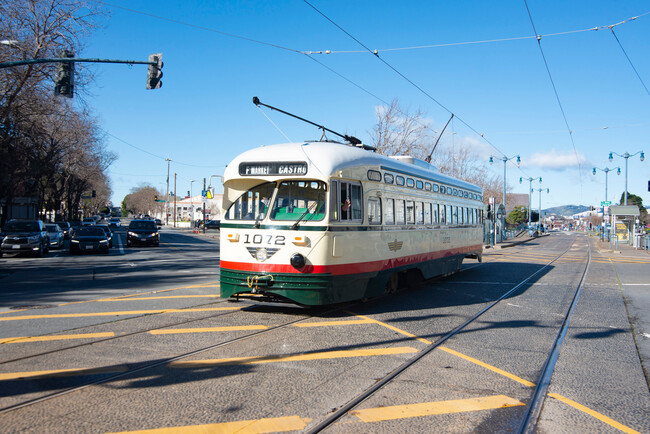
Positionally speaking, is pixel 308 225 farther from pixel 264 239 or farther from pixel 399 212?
pixel 399 212

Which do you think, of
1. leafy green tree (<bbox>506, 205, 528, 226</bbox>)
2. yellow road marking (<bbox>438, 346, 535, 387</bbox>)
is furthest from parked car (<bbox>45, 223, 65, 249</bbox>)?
leafy green tree (<bbox>506, 205, 528, 226</bbox>)

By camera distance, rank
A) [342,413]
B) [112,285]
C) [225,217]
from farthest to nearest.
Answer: [112,285], [225,217], [342,413]

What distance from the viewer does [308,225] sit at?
8594 mm

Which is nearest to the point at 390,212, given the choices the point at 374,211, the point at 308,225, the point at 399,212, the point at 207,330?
the point at 399,212

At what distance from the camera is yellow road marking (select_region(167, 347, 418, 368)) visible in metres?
6.07

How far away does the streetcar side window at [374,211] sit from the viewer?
9.76 m

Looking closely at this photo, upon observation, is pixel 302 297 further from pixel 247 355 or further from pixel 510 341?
pixel 510 341

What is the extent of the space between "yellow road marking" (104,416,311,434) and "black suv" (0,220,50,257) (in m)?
23.1

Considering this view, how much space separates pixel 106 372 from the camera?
566 cm

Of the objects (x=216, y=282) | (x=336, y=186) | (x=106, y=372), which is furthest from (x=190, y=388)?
(x=216, y=282)

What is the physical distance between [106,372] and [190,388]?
1169mm

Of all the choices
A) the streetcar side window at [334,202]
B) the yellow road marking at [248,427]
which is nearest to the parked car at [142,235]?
the streetcar side window at [334,202]

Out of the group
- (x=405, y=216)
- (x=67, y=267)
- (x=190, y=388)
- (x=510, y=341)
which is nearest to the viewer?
(x=190, y=388)

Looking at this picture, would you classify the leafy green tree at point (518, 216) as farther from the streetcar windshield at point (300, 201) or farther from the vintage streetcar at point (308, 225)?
the streetcar windshield at point (300, 201)
